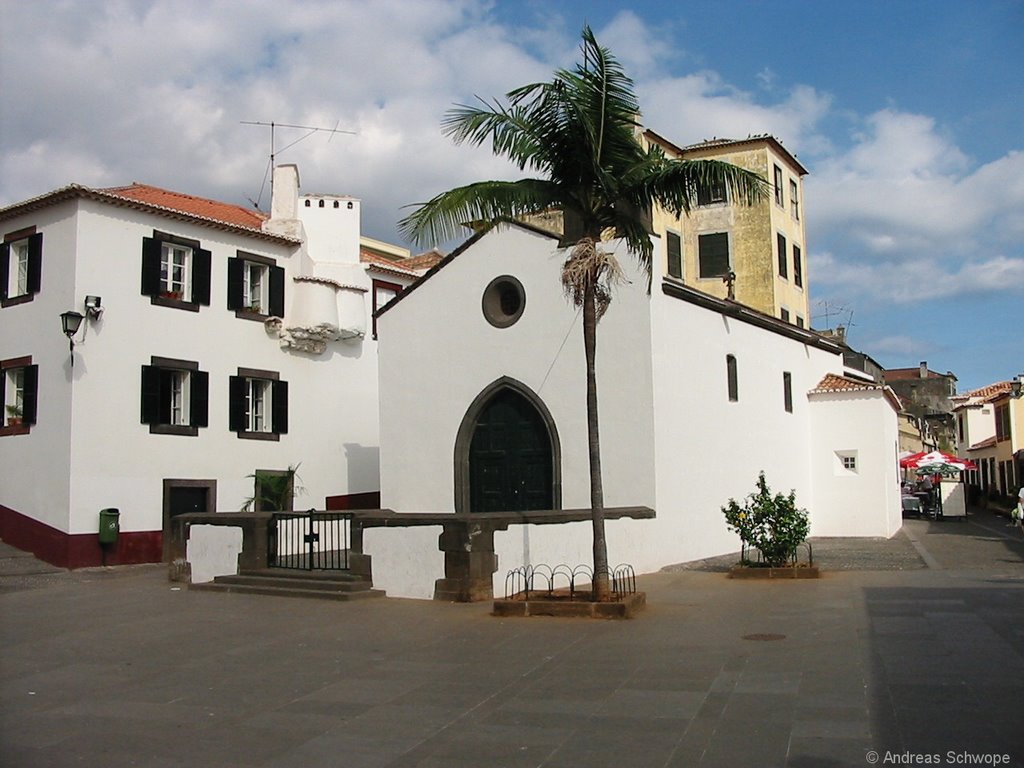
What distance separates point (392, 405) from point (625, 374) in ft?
19.2

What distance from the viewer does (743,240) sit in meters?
36.4

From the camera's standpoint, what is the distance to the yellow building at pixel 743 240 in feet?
118

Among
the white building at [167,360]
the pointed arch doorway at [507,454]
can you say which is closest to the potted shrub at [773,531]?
the pointed arch doorway at [507,454]

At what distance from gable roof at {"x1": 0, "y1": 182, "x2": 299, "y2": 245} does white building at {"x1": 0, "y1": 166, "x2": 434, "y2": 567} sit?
0.25 feet

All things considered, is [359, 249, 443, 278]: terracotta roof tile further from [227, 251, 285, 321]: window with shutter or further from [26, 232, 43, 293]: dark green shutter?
[26, 232, 43, 293]: dark green shutter

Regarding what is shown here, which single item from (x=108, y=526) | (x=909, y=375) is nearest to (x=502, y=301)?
(x=108, y=526)

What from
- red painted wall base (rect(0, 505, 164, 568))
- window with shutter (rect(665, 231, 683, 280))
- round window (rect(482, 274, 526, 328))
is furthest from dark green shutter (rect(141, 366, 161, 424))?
window with shutter (rect(665, 231, 683, 280))

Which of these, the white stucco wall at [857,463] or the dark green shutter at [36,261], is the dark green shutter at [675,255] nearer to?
the white stucco wall at [857,463]

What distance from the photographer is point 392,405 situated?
22.1 metres

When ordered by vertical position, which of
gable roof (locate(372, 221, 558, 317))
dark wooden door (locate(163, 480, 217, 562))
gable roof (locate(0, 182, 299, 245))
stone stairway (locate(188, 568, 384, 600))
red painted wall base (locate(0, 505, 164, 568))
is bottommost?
stone stairway (locate(188, 568, 384, 600))

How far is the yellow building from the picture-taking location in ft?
118

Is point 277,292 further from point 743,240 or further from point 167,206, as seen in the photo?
point 743,240

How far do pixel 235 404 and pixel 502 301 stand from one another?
337 inches

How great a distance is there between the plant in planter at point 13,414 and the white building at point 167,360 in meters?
0.04
